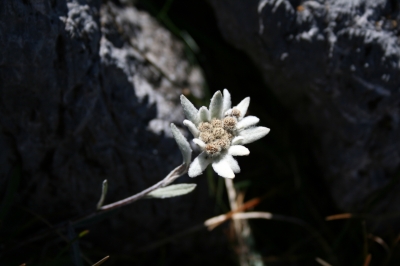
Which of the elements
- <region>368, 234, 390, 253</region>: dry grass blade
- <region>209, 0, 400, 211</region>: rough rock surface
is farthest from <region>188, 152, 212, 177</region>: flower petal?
<region>368, 234, 390, 253</region>: dry grass blade


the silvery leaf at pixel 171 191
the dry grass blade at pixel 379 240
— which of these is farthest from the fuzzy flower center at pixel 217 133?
the dry grass blade at pixel 379 240

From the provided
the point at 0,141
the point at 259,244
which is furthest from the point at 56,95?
the point at 259,244

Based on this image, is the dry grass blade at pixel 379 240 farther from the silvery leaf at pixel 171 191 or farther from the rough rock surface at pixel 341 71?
the silvery leaf at pixel 171 191

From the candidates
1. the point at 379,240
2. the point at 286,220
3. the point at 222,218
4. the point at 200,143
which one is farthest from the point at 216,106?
the point at 379,240

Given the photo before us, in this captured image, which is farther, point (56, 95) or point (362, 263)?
point (362, 263)

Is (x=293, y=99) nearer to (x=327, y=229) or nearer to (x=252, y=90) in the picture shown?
(x=252, y=90)

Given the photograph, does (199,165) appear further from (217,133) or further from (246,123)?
(246,123)

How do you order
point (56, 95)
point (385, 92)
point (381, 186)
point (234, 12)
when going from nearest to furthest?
point (56, 95) < point (385, 92) < point (234, 12) < point (381, 186)
